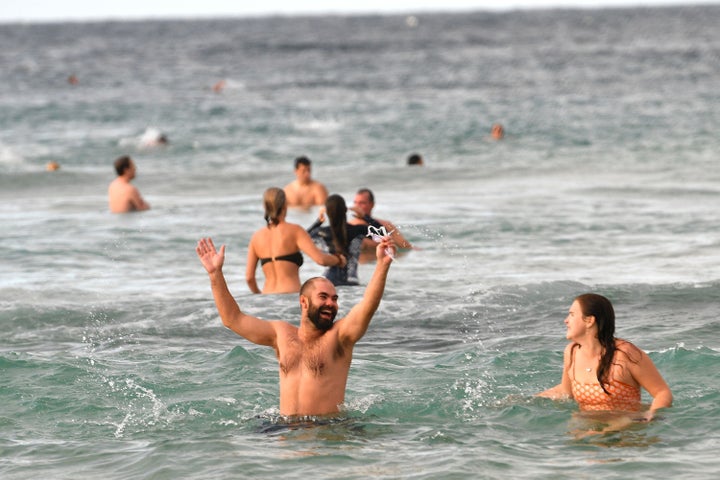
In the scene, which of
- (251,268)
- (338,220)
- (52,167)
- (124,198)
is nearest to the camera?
(251,268)

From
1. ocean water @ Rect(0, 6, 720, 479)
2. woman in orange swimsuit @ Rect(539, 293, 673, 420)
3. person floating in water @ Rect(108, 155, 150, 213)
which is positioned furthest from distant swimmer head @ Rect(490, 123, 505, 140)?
woman in orange swimsuit @ Rect(539, 293, 673, 420)

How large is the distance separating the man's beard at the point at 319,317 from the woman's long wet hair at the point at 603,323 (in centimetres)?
154

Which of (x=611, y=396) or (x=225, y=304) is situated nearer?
(x=225, y=304)

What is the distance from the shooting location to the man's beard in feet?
22.5

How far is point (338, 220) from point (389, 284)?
208cm

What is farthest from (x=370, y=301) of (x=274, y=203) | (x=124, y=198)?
(x=124, y=198)

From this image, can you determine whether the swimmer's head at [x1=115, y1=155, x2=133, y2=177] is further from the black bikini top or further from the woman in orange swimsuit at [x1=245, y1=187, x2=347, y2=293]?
the black bikini top

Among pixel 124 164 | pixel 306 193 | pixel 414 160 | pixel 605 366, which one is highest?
pixel 414 160

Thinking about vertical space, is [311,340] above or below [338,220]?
below

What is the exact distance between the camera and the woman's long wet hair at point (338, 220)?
450 inches

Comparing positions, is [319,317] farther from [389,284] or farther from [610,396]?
[389,284]

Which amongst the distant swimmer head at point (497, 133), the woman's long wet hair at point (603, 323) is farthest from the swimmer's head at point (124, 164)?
the distant swimmer head at point (497, 133)

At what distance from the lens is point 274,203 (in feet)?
35.7

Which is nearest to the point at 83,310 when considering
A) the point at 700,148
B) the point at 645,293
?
the point at 645,293
